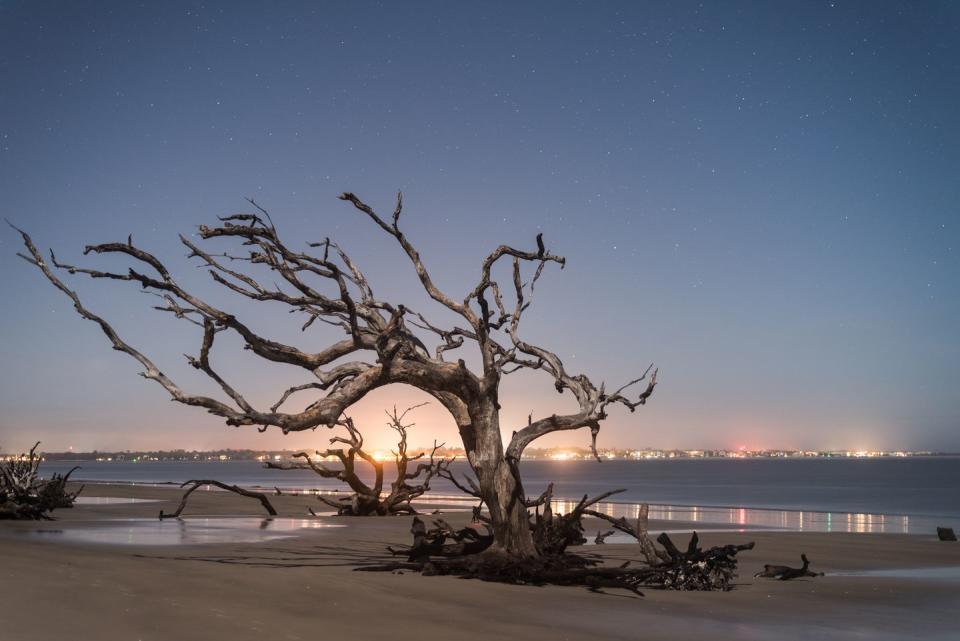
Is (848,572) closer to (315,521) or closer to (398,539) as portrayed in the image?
(398,539)

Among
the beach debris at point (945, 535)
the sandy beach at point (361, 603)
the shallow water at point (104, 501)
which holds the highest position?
the beach debris at point (945, 535)

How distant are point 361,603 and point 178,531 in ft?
41.5

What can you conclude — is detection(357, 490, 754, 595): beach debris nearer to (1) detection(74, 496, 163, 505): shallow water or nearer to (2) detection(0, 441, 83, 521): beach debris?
(2) detection(0, 441, 83, 521): beach debris

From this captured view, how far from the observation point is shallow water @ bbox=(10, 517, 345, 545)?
17938 millimetres

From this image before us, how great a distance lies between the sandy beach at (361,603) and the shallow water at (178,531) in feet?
3.72

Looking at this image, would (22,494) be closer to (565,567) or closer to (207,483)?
(207,483)

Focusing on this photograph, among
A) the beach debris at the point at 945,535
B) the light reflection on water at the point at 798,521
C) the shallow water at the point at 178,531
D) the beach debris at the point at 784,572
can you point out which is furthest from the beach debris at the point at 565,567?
the light reflection on water at the point at 798,521

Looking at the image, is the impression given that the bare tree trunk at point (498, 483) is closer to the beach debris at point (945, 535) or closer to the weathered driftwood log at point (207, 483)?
the weathered driftwood log at point (207, 483)

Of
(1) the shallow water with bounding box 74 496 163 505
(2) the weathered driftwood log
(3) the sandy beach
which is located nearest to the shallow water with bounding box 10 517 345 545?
(2) the weathered driftwood log

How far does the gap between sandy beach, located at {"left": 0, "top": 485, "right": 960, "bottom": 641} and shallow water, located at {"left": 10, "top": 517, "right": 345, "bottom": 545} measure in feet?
3.72

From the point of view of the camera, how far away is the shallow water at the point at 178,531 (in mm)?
17938

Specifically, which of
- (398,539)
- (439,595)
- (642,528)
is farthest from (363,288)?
(398,539)

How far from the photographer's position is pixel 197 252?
39.3 feet

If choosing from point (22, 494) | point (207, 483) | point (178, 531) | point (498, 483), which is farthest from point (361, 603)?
point (22, 494)
